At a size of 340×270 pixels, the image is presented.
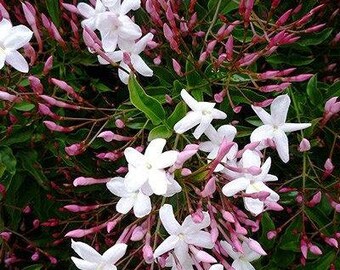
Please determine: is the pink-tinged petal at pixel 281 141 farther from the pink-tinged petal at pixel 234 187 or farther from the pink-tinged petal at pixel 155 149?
the pink-tinged petal at pixel 155 149

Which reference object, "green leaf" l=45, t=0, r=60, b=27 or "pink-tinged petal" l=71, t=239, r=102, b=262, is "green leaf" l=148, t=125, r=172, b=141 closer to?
"pink-tinged petal" l=71, t=239, r=102, b=262

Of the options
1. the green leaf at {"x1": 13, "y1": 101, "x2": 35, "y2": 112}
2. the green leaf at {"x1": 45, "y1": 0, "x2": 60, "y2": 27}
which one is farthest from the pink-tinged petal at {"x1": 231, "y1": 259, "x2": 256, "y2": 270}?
the green leaf at {"x1": 45, "y1": 0, "x2": 60, "y2": 27}

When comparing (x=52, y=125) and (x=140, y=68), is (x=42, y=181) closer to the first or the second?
(x=52, y=125)

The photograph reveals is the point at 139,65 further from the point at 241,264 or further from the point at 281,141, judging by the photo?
the point at 241,264

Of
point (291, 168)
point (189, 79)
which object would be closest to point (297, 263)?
point (291, 168)

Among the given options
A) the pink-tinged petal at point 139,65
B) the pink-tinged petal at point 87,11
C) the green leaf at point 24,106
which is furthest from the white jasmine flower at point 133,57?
the green leaf at point 24,106
